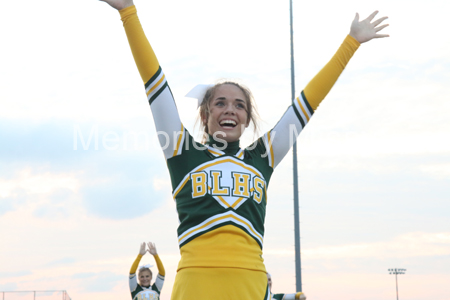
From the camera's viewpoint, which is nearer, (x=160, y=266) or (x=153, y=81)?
(x=153, y=81)

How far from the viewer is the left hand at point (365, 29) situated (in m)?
3.81

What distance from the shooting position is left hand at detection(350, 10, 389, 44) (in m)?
3.81

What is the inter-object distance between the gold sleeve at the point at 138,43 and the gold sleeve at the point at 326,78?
1098 millimetres

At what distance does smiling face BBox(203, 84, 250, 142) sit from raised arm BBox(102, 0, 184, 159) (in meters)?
0.25

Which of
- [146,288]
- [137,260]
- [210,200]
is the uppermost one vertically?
[137,260]

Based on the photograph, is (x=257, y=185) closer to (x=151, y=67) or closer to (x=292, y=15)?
(x=151, y=67)

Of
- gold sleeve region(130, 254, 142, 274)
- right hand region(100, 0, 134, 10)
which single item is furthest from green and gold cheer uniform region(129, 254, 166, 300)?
right hand region(100, 0, 134, 10)

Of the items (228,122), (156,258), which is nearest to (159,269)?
(156,258)

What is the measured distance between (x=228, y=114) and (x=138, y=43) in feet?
2.30

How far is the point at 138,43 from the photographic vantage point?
316 centimetres

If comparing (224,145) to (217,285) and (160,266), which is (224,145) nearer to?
(217,285)

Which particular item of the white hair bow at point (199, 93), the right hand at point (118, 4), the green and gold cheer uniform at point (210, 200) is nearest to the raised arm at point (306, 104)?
the green and gold cheer uniform at point (210, 200)

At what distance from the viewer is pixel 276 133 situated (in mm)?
3623

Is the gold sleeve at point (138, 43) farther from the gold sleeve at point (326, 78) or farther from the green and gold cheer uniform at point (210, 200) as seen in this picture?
the gold sleeve at point (326, 78)
